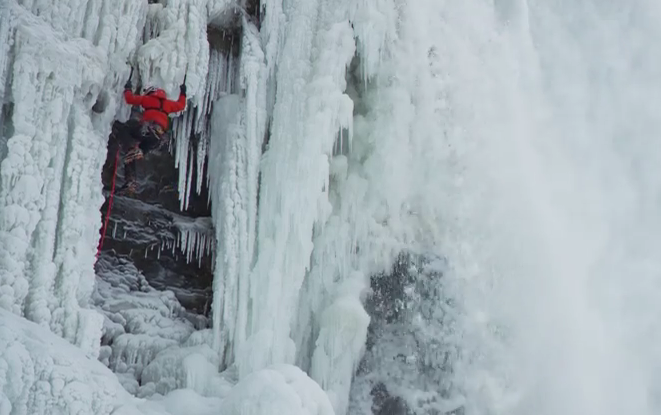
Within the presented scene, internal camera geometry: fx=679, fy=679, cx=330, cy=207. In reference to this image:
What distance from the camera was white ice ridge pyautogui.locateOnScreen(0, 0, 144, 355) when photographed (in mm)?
5758

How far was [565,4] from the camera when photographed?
13617mm

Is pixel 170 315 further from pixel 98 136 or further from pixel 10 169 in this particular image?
pixel 10 169

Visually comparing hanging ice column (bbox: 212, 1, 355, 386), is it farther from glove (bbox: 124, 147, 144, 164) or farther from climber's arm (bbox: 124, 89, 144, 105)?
climber's arm (bbox: 124, 89, 144, 105)

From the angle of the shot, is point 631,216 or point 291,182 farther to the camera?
point 631,216

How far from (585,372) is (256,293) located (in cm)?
609

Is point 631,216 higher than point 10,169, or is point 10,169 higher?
point 631,216

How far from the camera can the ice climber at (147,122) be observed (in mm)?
7172

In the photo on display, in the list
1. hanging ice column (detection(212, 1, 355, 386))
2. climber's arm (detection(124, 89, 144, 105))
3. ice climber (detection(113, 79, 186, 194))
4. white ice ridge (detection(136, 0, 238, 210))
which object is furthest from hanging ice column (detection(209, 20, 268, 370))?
climber's arm (detection(124, 89, 144, 105))

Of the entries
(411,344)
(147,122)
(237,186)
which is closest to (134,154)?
(147,122)

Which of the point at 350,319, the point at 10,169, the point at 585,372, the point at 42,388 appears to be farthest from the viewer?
the point at 585,372

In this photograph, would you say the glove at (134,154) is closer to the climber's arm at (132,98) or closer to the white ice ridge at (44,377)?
the climber's arm at (132,98)

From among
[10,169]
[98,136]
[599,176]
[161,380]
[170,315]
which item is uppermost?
[599,176]

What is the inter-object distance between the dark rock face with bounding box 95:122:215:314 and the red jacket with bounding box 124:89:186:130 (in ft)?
5.90

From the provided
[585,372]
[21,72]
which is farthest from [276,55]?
[585,372]
